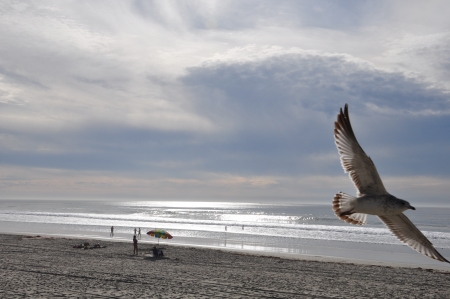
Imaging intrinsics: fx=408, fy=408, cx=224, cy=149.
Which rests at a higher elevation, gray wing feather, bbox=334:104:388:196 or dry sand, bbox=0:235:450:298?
gray wing feather, bbox=334:104:388:196

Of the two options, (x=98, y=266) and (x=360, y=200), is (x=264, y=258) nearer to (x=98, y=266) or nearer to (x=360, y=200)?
(x=98, y=266)

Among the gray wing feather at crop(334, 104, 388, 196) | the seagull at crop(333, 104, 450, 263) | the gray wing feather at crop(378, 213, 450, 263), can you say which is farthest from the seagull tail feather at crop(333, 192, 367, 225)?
the gray wing feather at crop(378, 213, 450, 263)

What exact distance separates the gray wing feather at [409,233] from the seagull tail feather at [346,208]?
1.84ft

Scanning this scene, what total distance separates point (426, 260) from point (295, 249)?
889 centimetres

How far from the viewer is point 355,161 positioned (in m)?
6.04

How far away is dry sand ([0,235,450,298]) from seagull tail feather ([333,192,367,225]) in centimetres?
728

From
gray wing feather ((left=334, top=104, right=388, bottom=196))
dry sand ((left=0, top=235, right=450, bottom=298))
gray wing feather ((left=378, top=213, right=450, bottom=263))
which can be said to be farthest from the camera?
dry sand ((left=0, top=235, right=450, bottom=298))

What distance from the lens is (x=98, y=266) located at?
17812 millimetres

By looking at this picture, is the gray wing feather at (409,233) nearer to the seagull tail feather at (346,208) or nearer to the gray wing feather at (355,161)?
the seagull tail feather at (346,208)

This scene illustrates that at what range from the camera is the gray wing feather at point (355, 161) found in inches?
230

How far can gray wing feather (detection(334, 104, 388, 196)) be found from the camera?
5840 mm

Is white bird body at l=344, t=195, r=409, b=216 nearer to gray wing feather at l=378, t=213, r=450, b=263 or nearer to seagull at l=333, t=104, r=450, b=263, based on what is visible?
seagull at l=333, t=104, r=450, b=263

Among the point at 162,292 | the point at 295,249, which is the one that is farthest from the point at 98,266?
the point at 295,249

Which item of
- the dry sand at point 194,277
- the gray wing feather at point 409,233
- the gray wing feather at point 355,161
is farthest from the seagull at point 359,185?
the dry sand at point 194,277
